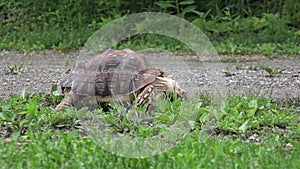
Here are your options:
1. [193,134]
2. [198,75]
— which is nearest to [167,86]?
[193,134]

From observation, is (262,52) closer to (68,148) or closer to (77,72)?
(77,72)

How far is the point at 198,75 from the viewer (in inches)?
308

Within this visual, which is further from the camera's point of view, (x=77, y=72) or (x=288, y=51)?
(x=288, y=51)

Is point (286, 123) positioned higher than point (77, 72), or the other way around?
point (77, 72)

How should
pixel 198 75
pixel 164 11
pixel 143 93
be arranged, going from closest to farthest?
pixel 143 93
pixel 198 75
pixel 164 11

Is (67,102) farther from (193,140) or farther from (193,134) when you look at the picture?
(193,140)

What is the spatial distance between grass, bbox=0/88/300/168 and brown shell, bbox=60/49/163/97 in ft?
1.20

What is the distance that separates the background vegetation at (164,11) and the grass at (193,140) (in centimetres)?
479

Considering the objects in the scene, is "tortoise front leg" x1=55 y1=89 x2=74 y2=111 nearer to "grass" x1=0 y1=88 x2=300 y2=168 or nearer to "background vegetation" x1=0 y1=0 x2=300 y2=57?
"grass" x1=0 y1=88 x2=300 y2=168

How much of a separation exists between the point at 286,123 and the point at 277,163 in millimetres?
1365

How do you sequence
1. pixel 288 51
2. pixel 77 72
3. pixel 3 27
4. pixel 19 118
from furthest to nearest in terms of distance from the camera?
pixel 3 27 → pixel 288 51 → pixel 77 72 → pixel 19 118

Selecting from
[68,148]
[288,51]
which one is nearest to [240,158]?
[68,148]

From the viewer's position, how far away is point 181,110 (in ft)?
16.8

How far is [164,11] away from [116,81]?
634cm
